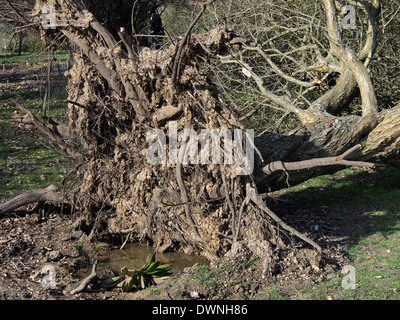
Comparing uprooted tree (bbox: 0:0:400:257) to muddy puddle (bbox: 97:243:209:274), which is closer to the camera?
uprooted tree (bbox: 0:0:400:257)

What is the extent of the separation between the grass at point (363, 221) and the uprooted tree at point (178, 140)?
64cm

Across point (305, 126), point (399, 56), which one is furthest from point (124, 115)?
point (399, 56)

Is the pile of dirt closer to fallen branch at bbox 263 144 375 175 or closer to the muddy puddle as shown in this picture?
the muddy puddle

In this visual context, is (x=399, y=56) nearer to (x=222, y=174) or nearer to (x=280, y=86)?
(x=280, y=86)

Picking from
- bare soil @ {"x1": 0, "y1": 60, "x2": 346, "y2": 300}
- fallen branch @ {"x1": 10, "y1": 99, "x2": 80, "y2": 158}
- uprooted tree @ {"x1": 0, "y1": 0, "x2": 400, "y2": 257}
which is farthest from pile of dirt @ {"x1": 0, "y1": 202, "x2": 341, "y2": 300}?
fallen branch @ {"x1": 10, "y1": 99, "x2": 80, "y2": 158}

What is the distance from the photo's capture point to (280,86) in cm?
959

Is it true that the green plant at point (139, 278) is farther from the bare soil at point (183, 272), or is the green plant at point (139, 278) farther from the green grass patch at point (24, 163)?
the green grass patch at point (24, 163)

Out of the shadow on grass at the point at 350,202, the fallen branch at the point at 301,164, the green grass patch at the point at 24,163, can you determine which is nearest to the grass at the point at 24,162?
the green grass patch at the point at 24,163

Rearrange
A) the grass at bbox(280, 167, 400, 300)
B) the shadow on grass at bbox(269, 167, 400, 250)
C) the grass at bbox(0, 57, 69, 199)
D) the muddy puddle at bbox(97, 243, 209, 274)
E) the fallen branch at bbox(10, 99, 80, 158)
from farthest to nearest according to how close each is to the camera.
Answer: the grass at bbox(0, 57, 69, 199) < the fallen branch at bbox(10, 99, 80, 158) < the shadow on grass at bbox(269, 167, 400, 250) < the muddy puddle at bbox(97, 243, 209, 274) < the grass at bbox(280, 167, 400, 300)

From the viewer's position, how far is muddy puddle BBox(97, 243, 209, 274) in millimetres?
5816

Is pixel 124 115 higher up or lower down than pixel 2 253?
higher up

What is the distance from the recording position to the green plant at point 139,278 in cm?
487

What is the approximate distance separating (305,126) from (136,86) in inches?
94.0

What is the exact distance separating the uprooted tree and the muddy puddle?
0.15m
